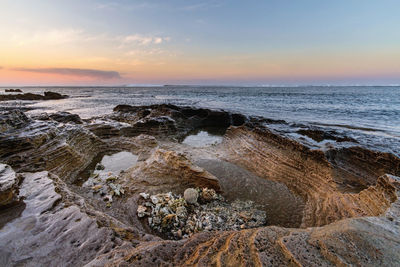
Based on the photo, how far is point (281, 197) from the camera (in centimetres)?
553

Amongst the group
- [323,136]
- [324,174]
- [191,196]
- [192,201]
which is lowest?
[192,201]

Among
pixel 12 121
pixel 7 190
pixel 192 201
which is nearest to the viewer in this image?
pixel 7 190

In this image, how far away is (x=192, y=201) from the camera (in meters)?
4.86

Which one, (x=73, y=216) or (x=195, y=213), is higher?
(x=73, y=216)

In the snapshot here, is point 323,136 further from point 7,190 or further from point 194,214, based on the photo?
point 7,190

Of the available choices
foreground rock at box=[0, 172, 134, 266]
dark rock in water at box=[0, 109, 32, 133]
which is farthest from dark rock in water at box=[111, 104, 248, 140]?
foreground rock at box=[0, 172, 134, 266]

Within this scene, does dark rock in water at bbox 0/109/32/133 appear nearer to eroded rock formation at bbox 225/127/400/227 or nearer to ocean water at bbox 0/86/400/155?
A: eroded rock formation at bbox 225/127/400/227

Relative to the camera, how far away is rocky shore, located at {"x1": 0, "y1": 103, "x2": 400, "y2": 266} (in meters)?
2.01

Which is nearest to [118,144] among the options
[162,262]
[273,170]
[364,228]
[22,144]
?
[22,144]

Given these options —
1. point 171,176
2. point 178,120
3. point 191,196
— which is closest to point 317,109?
point 178,120

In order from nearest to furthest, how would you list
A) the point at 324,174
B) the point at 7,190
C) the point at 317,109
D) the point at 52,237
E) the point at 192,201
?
the point at 52,237 < the point at 7,190 < the point at 192,201 < the point at 324,174 < the point at 317,109

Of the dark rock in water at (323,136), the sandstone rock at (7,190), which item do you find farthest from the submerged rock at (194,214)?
Answer: the dark rock in water at (323,136)

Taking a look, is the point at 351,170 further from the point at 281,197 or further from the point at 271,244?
the point at 271,244

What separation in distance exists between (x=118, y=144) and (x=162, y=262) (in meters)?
8.63
